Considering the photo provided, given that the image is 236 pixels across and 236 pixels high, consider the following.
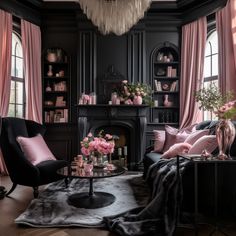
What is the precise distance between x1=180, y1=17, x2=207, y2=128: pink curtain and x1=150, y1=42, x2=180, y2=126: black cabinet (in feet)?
0.71

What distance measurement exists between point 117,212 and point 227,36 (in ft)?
11.7

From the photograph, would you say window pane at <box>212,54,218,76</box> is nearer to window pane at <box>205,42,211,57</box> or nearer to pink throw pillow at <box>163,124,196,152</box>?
window pane at <box>205,42,211,57</box>

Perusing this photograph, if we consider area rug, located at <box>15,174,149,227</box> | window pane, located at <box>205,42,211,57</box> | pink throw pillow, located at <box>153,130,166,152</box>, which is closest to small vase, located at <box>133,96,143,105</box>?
pink throw pillow, located at <box>153,130,166,152</box>

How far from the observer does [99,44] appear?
5863 millimetres

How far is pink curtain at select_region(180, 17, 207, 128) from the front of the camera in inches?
A: 217

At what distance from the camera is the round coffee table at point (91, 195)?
9.99 feet

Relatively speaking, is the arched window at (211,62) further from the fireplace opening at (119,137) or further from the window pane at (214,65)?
the fireplace opening at (119,137)

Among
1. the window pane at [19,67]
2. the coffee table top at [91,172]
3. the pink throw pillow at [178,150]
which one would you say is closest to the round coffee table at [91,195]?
the coffee table top at [91,172]

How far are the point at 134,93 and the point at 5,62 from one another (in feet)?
8.54

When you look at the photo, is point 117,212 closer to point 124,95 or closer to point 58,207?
point 58,207

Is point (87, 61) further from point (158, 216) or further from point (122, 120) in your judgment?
point (158, 216)

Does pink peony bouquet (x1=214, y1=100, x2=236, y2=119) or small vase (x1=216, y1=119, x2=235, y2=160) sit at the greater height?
pink peony bouquet (x1=214, y1=100, x2=236, y2=119)

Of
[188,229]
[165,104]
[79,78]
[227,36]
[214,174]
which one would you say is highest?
[227,36]

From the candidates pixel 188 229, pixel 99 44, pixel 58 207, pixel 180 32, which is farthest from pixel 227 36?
pixel 58 207
